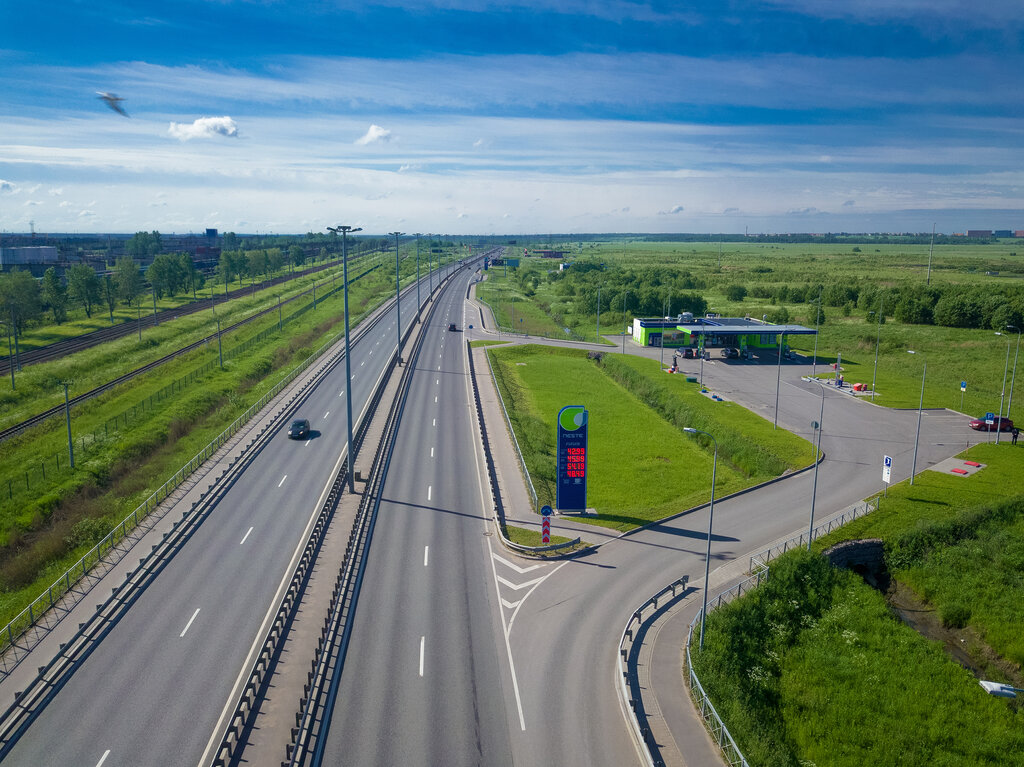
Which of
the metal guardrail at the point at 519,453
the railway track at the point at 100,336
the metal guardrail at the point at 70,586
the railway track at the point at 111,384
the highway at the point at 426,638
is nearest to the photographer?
the highway at the point at 426,638

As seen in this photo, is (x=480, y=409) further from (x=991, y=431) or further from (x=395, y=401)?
(x=991, y=431)

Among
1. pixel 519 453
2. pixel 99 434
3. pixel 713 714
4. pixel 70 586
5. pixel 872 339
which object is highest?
pixel 872 339

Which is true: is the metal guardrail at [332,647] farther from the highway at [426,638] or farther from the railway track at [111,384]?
the railway track at [111,384]

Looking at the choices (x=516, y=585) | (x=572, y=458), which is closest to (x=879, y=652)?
(x=516, y=585)

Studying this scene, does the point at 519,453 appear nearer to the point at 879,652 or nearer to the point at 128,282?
the point at 879,652

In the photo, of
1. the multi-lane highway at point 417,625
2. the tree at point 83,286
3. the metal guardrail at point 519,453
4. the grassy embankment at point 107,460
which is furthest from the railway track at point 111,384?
the metal guardrail at point 519,453

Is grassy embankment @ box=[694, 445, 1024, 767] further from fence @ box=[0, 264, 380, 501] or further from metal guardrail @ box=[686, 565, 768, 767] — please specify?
fence @ box=[0, 264, 380, 501]
